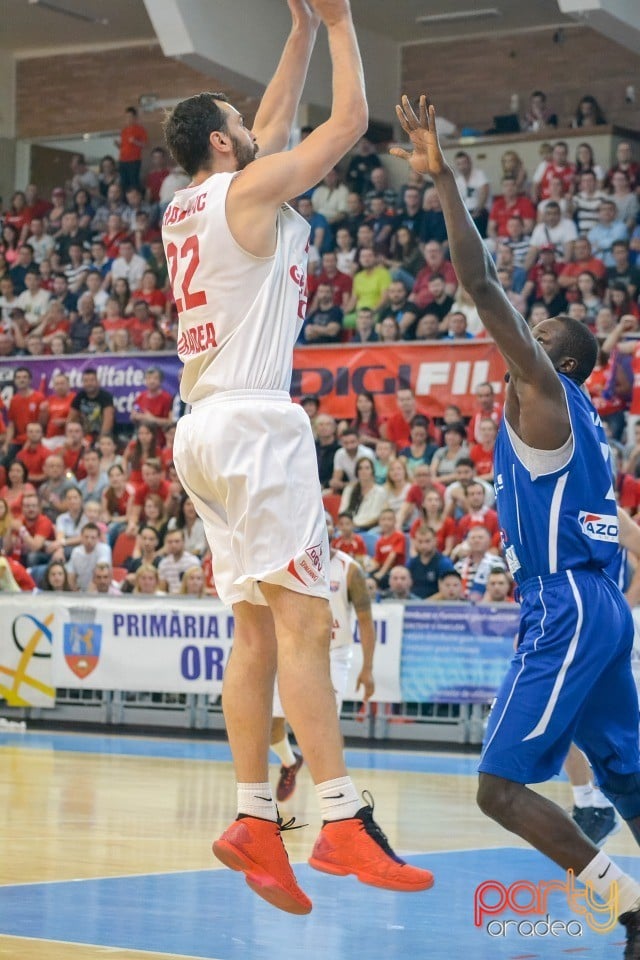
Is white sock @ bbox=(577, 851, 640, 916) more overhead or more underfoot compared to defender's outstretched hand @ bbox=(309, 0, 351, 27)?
more underfoot

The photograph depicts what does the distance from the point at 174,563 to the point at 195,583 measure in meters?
0.96

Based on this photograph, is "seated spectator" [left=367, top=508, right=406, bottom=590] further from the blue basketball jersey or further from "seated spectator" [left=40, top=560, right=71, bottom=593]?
the blue basketball jersey

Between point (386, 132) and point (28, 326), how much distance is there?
6724 millimetres

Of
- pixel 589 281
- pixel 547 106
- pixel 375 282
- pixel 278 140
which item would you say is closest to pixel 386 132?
pixel 547 106

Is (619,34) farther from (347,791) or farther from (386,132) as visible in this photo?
(347,791)

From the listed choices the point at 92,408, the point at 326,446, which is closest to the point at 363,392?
the point at 326,446

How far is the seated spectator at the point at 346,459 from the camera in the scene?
1778 centimetres

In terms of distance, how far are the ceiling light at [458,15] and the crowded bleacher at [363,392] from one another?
2570 mm

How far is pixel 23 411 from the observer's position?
2127cm

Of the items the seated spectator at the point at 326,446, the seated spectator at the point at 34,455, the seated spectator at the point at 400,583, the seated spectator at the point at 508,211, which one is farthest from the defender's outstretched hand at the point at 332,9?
the seated spectator at the point at 34,455

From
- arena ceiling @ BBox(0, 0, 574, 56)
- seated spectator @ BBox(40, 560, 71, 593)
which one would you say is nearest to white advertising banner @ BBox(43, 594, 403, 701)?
seated spectator @ BBox(40, 560, 71, 593)

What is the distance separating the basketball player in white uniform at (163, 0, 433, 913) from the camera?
501 centimetres

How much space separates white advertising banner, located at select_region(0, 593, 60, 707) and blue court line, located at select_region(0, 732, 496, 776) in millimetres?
610

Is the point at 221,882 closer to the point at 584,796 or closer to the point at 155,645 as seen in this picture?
the point at 584,796
